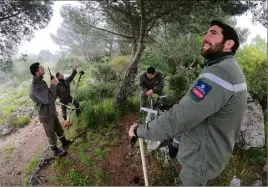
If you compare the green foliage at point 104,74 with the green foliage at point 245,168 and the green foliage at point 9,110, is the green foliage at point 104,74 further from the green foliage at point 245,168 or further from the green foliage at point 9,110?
the green foliage at point 245,168

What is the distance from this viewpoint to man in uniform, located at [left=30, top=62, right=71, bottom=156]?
4.86m

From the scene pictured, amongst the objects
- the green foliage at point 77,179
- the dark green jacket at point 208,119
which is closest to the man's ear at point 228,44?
the dark green jacket at point 208,119

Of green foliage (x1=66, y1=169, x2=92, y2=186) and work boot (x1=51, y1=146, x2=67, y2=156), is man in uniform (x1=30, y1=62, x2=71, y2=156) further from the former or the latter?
green foliage (x1=66, y1=169, x2=92, y2=186)

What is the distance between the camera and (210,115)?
1.96 metres

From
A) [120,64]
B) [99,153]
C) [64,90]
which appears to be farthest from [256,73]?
[64,90]

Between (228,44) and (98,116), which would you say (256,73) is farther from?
(228,44)

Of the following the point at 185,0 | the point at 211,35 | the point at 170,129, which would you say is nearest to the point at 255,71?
the point at 185,0

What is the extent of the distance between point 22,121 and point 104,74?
4.70 metres

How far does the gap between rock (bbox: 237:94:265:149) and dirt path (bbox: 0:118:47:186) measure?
5.87 metres

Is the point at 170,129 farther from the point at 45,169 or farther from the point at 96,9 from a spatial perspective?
the point at 96,9

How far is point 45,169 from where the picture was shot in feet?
17.8

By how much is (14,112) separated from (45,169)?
217cm

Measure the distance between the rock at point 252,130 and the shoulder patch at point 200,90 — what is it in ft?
15.8

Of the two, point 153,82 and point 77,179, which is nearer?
point 77,179
